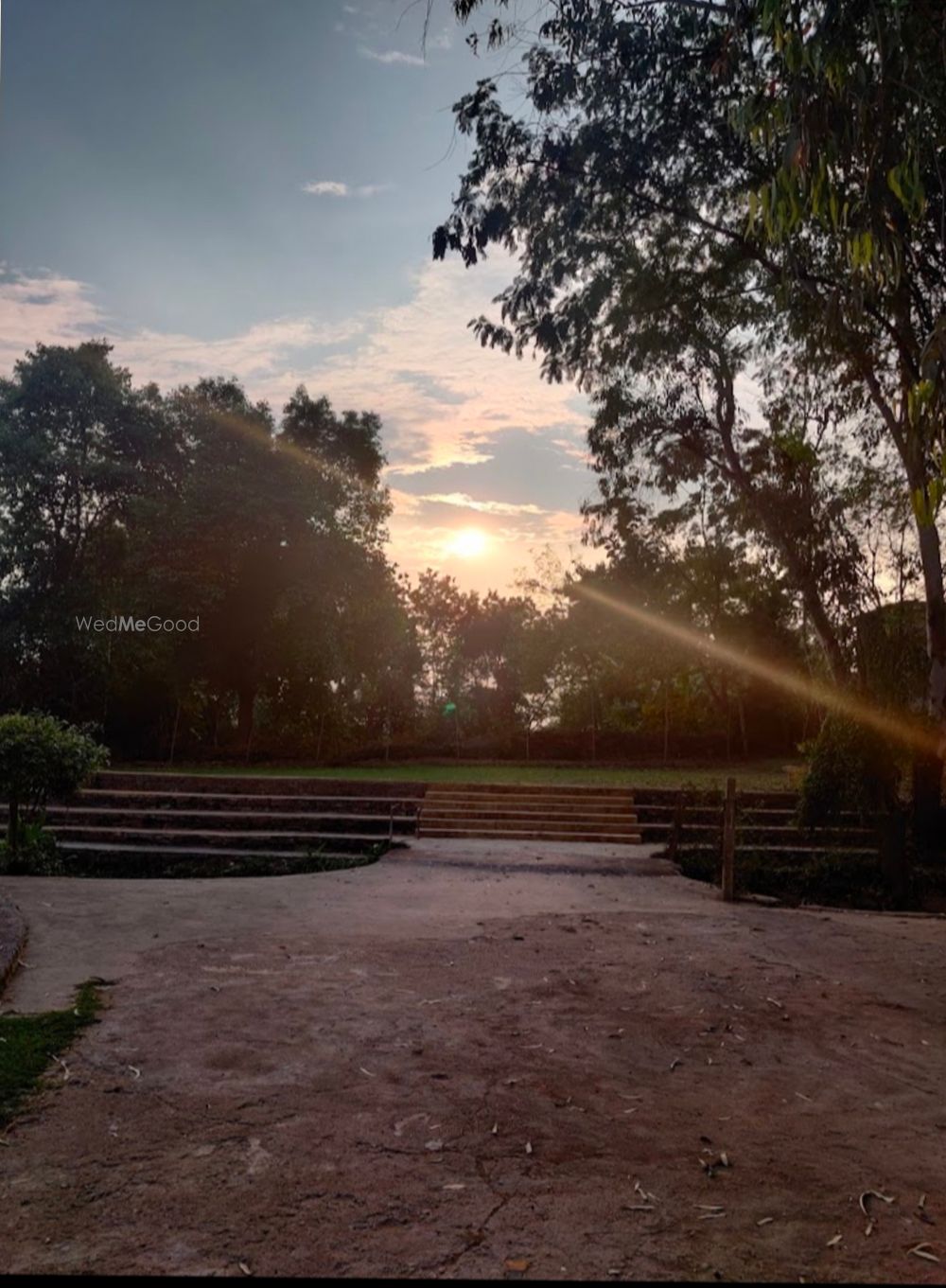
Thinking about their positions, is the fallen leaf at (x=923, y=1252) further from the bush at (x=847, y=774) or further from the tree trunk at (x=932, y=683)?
the tree trunk at (x=932, y=683)

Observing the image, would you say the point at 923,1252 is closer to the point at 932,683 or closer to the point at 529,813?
the point at 932,683

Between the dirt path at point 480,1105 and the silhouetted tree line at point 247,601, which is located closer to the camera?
the dirt path at point 480,1105

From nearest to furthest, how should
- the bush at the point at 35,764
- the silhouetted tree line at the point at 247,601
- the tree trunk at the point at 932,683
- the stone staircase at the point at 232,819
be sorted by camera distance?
the bush at the point at 35,764, the stone staircase at the point at 232,819, the tree trunk at the point at 932,683, the silhouetted tree line at the point at 247,601

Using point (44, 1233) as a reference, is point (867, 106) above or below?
above

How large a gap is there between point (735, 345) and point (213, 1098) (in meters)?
12.9

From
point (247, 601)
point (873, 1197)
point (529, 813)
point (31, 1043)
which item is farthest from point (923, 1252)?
point (247, 601)

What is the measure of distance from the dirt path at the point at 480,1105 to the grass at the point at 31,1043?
10 centimetres

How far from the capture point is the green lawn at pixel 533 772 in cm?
1736

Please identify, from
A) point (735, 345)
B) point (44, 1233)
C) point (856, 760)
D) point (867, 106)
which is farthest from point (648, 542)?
point (44, 1233)

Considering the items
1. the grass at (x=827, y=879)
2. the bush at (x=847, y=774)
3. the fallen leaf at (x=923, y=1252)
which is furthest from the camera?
the grass at (x=827, y=879)

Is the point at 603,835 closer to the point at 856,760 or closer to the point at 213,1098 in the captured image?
the point at 856,760

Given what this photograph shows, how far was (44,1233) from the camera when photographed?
238 cm

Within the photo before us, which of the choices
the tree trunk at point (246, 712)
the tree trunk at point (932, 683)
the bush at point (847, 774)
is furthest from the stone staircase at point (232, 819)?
the tree trunk at point (246, 712)

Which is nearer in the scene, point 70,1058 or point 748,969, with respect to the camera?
point 70,1058
